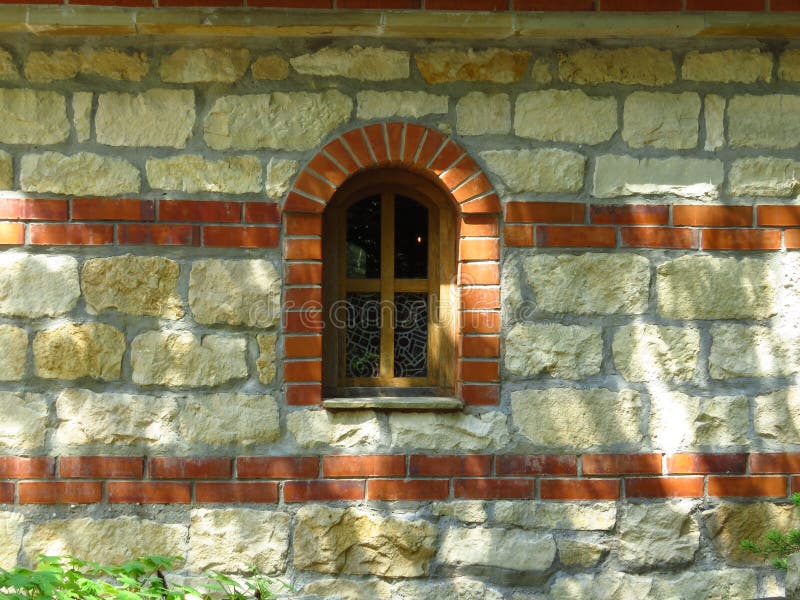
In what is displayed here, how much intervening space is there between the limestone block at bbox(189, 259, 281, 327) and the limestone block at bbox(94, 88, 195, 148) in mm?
539

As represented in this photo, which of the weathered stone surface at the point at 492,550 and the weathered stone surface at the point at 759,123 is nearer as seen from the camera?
the weathered stone surface at the point at 492,550

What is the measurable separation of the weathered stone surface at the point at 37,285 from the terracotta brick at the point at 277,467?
0.99 meters

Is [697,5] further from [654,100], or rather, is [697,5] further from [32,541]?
[32,541]

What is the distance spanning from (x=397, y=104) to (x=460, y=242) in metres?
0.65

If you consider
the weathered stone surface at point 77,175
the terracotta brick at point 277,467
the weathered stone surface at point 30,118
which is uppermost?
the weathered stone surface at point 30,118

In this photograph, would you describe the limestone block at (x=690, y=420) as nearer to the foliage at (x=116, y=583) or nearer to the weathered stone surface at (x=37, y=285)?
the foliage at (x=116, y=583)

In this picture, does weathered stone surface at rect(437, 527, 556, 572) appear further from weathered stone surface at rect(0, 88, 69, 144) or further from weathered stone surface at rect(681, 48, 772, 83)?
weathered stone surface at rect(0, 88, 69, 144)

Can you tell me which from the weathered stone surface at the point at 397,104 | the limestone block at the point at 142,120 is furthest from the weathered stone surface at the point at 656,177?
the limestone block at the point at 142,120

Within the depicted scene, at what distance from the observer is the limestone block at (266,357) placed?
339cm

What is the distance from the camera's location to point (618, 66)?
351cm

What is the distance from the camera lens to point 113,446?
11.1ft

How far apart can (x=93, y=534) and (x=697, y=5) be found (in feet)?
11.0

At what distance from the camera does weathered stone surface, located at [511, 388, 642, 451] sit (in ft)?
11.3

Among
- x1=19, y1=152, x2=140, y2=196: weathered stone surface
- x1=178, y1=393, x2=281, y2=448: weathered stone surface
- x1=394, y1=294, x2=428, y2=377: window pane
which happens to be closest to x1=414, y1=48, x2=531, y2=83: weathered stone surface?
x1=394, y1=294, x2=428, y2=377: window pane
